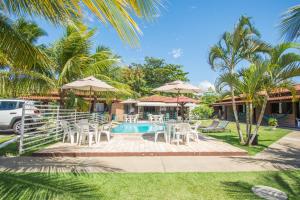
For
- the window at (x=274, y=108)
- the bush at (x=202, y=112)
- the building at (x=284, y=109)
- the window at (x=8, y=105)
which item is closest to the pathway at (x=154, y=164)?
the window at (x=8, y=105)

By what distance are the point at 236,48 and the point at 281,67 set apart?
8.20ft

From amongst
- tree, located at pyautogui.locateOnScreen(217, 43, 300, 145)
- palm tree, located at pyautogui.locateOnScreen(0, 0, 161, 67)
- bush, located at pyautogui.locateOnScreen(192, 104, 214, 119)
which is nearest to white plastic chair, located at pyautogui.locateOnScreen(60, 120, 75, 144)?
palm tree, located at pyautogui.locateOnScreen(0, 0, 161, 67)

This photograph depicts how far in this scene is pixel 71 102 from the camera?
1252 cm

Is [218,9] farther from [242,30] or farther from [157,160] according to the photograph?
[157,160]

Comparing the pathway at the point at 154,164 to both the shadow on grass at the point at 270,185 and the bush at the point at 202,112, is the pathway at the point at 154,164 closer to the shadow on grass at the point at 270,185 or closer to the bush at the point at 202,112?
the shadow on grass at the point at 270,185

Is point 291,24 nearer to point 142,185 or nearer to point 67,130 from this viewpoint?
point 142,185

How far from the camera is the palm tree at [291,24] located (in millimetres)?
5000

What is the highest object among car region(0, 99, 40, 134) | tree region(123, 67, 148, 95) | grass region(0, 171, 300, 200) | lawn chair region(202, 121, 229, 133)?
tree region(123, 67, 148, 95)

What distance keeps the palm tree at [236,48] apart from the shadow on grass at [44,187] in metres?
8.01

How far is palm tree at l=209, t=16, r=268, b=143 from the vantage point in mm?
9852

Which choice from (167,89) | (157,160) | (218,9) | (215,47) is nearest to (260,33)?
(215,47)

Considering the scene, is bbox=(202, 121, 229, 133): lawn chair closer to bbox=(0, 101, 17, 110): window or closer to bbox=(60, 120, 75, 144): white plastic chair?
bbox=(60, 120, 75, 144): white plastic chair

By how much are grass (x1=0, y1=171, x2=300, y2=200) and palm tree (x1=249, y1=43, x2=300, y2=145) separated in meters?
4.41

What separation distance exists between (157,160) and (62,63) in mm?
8107
